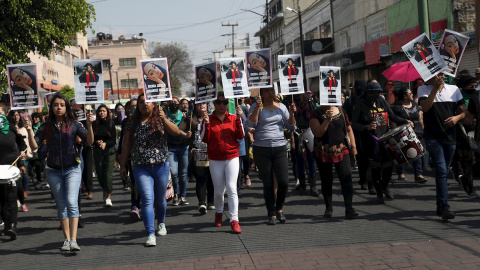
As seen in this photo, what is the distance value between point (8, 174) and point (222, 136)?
2.85 metres

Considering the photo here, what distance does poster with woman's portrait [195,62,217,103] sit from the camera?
8.53 m

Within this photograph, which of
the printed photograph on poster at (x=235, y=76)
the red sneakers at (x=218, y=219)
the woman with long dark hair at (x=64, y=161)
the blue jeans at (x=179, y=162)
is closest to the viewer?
the woman with long dark hair at (x=64, y=161)

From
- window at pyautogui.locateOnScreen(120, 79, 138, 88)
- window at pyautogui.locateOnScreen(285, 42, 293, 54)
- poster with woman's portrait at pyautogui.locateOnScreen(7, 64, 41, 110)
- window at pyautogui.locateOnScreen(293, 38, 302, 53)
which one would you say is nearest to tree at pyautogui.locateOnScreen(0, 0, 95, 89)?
poster with woman's portrait at pyautogui.locateOnScreen(7, 64, 41, 110)

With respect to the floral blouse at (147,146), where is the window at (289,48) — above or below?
above

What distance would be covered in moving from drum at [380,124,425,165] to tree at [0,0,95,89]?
12.0 metres

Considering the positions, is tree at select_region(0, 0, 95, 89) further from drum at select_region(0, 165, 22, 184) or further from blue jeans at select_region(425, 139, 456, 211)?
blue jeans at select_region(425, 139, 456, 211)

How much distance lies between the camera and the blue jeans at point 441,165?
7.95 metres

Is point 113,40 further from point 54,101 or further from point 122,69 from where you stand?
point 54,101

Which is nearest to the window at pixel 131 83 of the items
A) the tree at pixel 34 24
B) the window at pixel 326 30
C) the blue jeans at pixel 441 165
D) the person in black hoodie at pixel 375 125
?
the window at pixel 326 30

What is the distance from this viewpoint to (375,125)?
369 inches

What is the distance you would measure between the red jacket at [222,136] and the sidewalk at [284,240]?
100cm

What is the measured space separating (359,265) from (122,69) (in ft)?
327

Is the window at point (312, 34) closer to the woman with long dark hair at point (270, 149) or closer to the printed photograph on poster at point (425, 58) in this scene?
the printed photograph on poster at point (425, 58)

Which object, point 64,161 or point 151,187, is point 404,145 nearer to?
point 151,187
